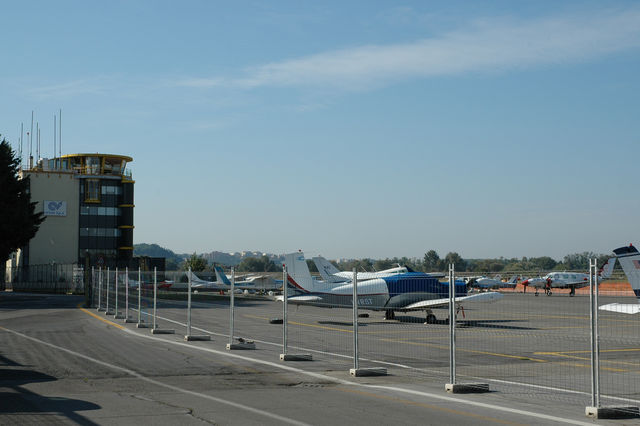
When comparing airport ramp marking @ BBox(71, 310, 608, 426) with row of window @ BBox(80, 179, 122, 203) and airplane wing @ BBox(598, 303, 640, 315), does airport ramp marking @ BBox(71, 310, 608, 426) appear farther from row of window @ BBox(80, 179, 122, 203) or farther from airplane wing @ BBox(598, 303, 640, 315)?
row of window @ BBox(80, 179, 122, 203)

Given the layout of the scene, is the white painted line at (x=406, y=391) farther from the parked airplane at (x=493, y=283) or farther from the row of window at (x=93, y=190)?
the row of window at (x=93, y=190)

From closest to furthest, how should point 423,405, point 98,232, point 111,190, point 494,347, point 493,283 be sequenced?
point 423,405
point 494,347
point 493,283
point 98,232
point 111,190

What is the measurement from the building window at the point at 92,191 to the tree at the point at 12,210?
36.5 metres

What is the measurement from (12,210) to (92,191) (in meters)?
42.3

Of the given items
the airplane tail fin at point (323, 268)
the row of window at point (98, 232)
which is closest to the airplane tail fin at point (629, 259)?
the airplane tail fin at point (323, 268)

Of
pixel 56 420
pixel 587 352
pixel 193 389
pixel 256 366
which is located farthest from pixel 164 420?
pixel 587 352

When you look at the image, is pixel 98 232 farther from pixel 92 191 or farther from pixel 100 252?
pixel 92 191

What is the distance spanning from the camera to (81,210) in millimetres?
107438

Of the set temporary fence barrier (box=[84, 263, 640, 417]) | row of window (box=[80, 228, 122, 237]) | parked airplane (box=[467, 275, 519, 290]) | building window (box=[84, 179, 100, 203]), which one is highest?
building window (box=[84, 179, 100, 203])

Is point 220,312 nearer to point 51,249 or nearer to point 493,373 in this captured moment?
point 493,373

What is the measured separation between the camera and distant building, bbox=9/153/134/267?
10562 centimetres

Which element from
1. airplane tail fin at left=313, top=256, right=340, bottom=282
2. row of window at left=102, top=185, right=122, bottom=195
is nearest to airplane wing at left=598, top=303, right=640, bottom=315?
airplane tail fin at left=313, top=256, right=340, bottom=282

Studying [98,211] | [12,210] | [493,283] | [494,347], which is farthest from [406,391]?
[98,211]

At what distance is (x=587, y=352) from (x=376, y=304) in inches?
473
